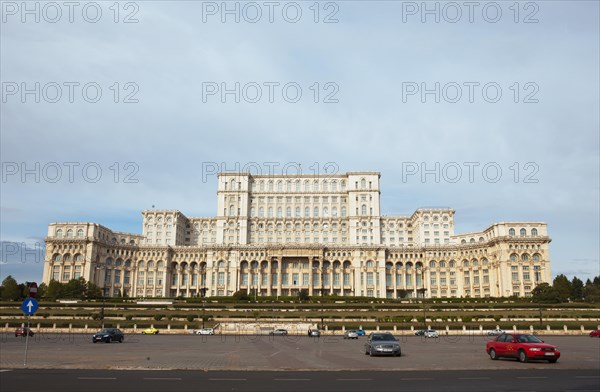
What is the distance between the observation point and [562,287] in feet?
320

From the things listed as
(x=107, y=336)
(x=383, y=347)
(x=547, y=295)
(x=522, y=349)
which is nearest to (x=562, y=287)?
(x=547, y=295)

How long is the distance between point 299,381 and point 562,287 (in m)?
97.2

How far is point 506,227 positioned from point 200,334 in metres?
93.9

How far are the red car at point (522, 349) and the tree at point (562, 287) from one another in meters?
80.5

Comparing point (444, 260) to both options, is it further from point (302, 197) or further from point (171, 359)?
point (171, 359)

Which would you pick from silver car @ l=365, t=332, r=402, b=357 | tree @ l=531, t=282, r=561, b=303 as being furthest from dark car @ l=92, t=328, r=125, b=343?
tree @ l=531, t=282, r=561, b=303

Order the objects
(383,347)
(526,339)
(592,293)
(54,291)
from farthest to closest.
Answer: (592,293) → (54,291) → (383,347) → (526,339)

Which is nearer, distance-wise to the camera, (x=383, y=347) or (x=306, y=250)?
(x=383, y=347)

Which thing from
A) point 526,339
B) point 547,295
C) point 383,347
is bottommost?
point 383,347

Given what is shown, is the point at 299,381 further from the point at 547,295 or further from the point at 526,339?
the point at 547,295

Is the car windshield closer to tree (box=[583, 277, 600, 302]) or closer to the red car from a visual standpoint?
the red car

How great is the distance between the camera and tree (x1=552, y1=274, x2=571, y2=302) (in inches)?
3751

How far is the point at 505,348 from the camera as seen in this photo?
2517cm

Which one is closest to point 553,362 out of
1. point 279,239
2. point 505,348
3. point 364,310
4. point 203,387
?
point 505,348
